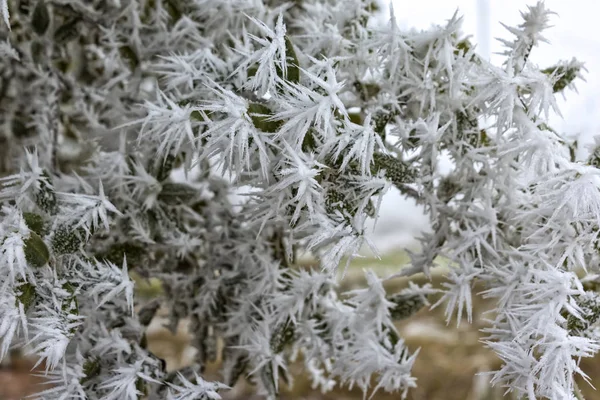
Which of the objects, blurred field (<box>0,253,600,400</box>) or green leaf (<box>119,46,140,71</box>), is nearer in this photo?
green leaf (<box>119,46,140,71</box>)

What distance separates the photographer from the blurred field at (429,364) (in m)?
1.31

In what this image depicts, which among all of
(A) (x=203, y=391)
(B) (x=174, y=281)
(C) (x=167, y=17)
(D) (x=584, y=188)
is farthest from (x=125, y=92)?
(D) (x=584, y=188)

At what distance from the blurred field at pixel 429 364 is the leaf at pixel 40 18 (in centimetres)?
60

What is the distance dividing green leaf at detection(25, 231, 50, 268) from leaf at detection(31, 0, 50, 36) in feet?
1.00

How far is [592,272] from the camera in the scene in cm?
51

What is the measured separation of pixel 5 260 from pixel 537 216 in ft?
1.24

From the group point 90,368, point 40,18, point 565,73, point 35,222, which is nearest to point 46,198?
point 35,222

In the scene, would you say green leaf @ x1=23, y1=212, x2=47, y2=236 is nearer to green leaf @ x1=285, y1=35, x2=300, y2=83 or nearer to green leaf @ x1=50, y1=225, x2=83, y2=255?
green leaf @ x1=50, y1=225, x2=83, y2=255

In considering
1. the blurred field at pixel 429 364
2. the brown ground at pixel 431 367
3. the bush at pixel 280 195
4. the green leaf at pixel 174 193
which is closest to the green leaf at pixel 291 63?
the bush at pixel 280 195

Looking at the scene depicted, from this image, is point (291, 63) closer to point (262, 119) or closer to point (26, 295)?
point (262, 119)

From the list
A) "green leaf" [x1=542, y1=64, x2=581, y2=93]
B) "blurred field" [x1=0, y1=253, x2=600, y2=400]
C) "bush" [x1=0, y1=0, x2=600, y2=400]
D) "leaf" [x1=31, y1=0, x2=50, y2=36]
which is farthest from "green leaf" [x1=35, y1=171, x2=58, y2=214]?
"blurred field" [x1=0, y1=253, x2=600, y2=400]

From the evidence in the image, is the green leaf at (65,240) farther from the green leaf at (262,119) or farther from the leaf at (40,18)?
the leaf at (40,18)

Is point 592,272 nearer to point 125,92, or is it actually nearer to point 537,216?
point 537,216

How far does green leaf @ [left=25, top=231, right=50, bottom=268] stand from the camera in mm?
437
